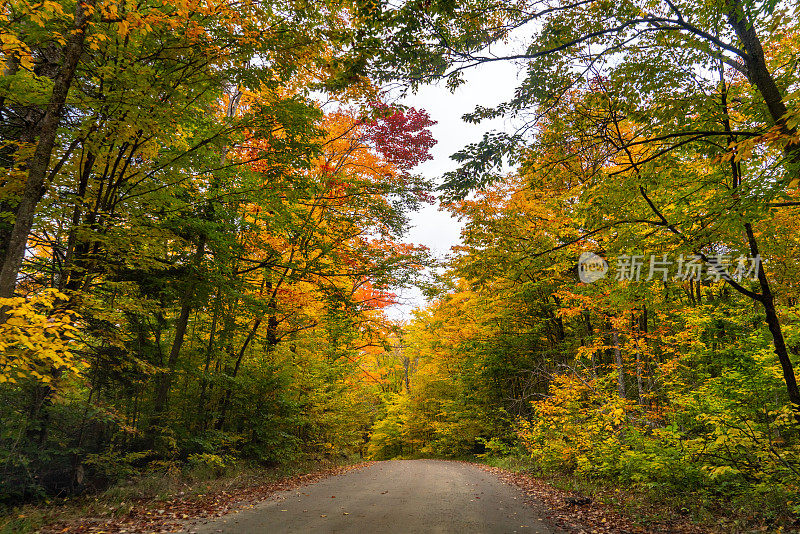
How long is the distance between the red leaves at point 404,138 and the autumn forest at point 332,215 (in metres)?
2.24

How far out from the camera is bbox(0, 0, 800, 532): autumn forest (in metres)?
5.48

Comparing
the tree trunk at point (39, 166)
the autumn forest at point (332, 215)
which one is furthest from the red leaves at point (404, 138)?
the tree trunk at point (39, 166)

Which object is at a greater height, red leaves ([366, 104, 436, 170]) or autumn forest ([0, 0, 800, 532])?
red leaves ([366, 104, 436, 170])

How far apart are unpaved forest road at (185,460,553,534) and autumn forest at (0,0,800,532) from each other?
2288 millimetres

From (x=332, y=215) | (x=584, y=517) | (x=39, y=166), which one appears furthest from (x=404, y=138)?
(x=584, y=517)

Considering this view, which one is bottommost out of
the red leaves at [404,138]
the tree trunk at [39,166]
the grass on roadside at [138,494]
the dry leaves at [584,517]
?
the grass on roadside at [138,494]

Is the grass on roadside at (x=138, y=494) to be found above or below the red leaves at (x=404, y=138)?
below

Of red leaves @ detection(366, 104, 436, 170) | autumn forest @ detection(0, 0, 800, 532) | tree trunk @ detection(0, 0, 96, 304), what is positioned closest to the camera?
tree trunk @ detection(0, 0, 96, 304)

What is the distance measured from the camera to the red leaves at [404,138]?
47.4ft

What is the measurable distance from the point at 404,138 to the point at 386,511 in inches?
472

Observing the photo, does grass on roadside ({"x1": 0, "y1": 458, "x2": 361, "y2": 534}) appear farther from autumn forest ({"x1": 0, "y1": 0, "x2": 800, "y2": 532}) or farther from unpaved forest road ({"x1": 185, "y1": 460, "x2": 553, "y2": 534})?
unpaved forest road ({"x1": 185, "y1": 460, "x2": 553, "y2": 534})

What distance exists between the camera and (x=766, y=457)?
6.33 metres

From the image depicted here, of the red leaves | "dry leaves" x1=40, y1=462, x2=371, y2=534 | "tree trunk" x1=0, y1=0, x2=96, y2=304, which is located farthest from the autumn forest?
the red leaves

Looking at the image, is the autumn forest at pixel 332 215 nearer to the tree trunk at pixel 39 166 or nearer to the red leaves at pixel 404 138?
the tree trunk at pixel 39 166
